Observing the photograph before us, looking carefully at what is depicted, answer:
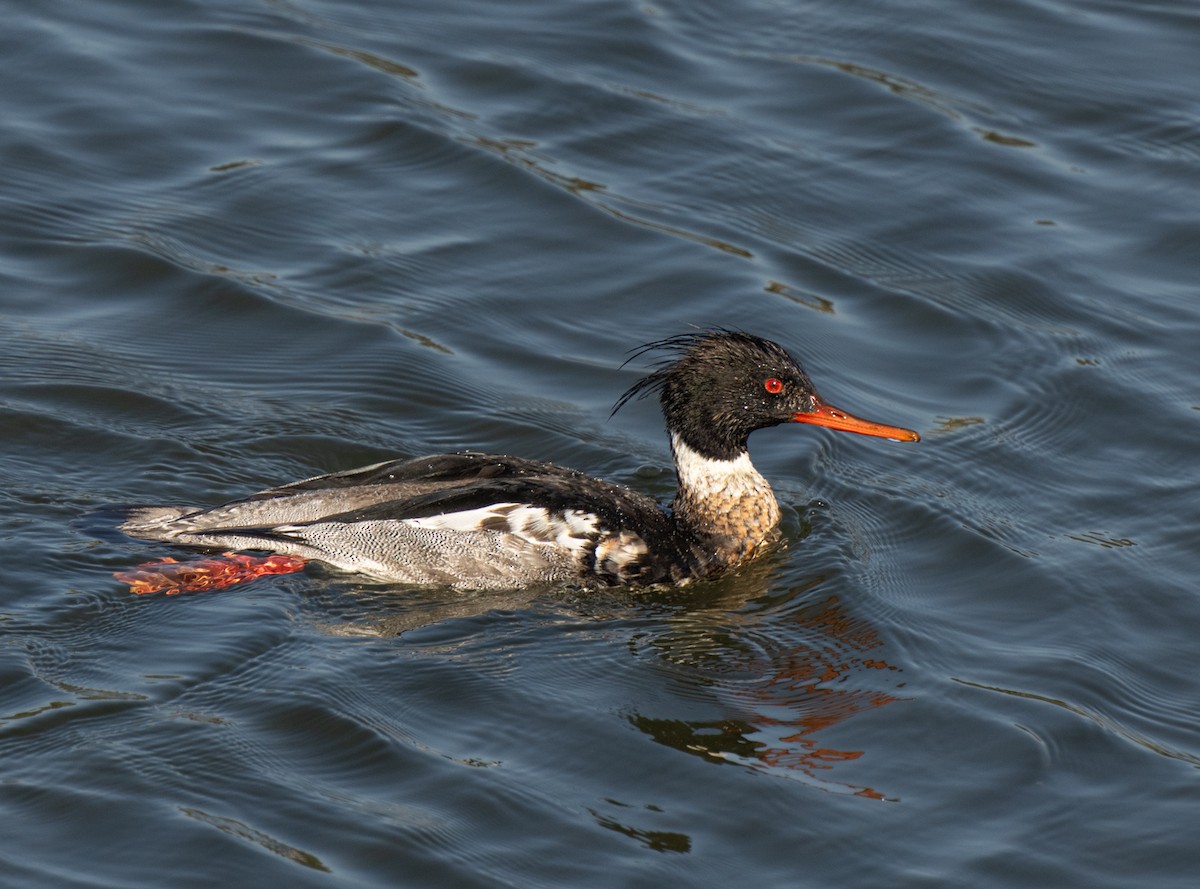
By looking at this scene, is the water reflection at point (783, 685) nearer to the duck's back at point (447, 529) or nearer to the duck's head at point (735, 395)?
the duck's back at point (447, 529)

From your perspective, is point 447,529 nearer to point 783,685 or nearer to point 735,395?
point 735,395

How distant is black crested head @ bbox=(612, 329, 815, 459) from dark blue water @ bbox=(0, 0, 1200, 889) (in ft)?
2.72

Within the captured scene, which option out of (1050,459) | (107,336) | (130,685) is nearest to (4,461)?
(107,336)

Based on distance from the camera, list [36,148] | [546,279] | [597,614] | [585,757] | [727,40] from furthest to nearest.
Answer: [727,40] → [36,148] → [546,279] → [597,614] → [585,757]

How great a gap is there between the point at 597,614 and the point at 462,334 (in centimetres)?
317

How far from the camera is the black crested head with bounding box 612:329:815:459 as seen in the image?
34.6 feet

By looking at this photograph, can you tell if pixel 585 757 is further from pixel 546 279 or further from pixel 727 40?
pixel 727 40

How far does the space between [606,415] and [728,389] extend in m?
1.56

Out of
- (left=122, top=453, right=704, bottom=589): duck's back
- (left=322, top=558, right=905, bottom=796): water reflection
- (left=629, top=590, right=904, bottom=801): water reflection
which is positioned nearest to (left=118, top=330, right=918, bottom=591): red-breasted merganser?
(left=122, top=453, right=704, bottom=589): duck's back

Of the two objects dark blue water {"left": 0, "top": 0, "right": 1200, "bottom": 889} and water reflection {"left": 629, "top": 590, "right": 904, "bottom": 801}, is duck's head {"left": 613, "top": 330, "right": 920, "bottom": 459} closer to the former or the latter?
dark blue water {"left": 0, "top": 0, "right": 1200, "bottom": 889}

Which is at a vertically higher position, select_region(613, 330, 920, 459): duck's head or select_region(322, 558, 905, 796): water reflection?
select_region(613, 330, 920, 459): duck's head

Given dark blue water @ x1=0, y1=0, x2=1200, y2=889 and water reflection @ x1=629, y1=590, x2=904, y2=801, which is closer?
dark blue water @ x1=0, y1=0, x2=1200, y2=889

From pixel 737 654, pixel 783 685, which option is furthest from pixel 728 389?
pixel 783 685

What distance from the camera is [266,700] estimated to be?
8773 mm
